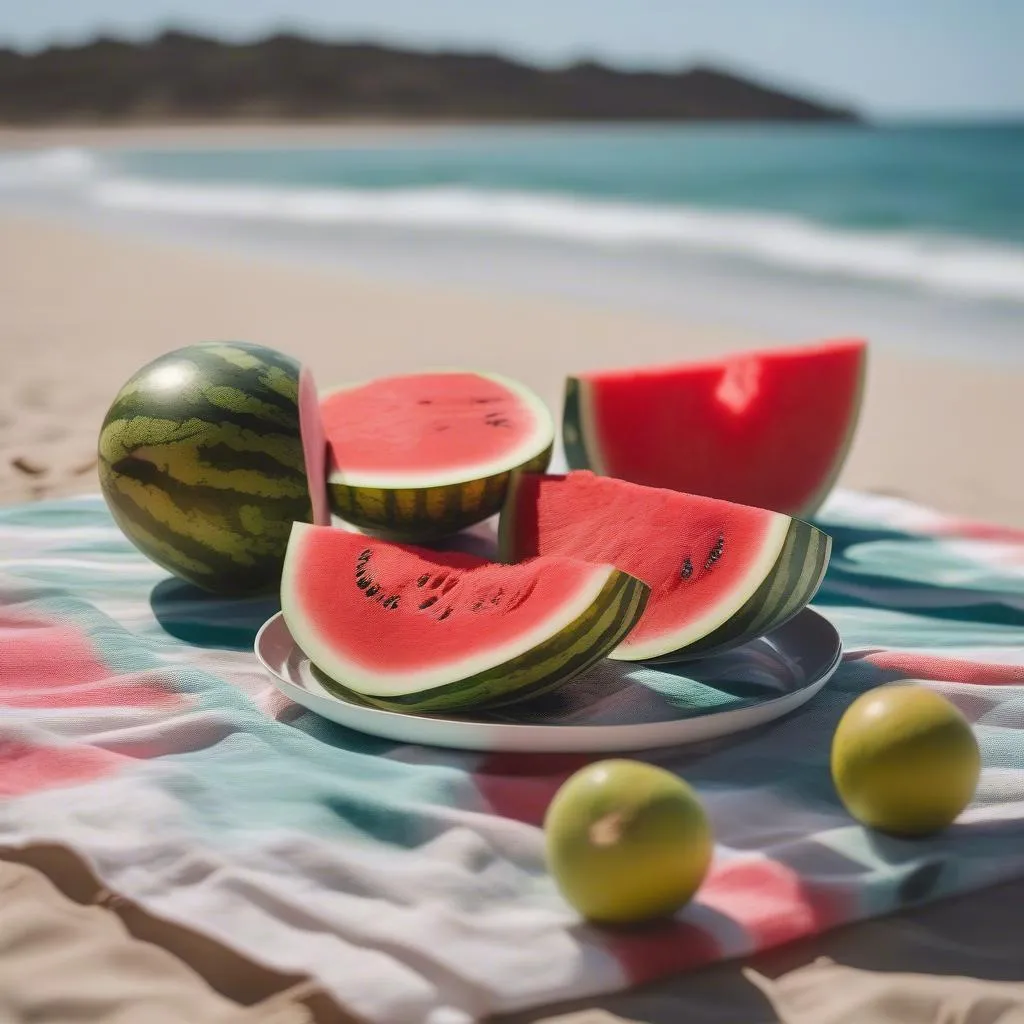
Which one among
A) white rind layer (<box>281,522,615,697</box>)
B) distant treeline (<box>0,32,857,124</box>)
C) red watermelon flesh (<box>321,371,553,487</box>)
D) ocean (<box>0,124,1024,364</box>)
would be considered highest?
distant treeline (<box>0,32,857,124</box>)

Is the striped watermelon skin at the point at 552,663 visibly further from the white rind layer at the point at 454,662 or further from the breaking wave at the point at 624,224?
the breaking wave at the point at 624,224

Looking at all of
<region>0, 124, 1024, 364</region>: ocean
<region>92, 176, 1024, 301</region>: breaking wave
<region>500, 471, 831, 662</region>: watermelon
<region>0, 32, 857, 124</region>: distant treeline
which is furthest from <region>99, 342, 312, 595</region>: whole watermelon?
<region>0, 32, 857, 124</region>: distant treeline

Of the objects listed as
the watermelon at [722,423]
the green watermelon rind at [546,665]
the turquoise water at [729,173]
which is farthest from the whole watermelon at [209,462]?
the turquoise water at [729,173]

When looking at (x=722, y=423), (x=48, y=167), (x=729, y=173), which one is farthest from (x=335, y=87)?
(x=722, y=423)

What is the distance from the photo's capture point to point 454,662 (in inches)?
71.7

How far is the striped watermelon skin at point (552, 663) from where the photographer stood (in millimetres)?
1783

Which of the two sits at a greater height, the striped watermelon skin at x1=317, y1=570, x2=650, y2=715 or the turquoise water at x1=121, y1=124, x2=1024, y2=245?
the turquoise water at x1=121, y1=124, x2=1024, y2=245

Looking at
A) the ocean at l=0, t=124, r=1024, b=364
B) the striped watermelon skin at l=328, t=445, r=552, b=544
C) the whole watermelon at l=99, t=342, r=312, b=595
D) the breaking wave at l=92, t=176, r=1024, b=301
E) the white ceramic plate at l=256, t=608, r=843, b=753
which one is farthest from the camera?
the breaking wave at l=92, t=176, r=1024, b=301

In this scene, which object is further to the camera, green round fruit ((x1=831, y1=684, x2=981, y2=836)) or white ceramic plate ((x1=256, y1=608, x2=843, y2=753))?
white ceramic plate ((x1=256, y1=608, x2=843, y2=753))

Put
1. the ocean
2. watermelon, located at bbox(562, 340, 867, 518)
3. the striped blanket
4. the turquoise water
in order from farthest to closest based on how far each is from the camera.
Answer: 1. the turquoise water
2. the ocean
3. watermelon, located at bbox(562, 340, 867, 518)
4. the striped blanket

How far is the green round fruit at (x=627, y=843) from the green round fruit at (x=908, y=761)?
0.29 metres

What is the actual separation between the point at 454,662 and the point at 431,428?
0.99m

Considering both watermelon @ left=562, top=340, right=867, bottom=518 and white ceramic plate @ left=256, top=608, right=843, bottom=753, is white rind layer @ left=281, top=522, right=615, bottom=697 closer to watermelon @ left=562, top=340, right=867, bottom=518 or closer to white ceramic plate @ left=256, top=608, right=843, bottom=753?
white ceramic plate @ left=256, top=608, right=843, bottom=753

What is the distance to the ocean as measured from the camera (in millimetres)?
7336
